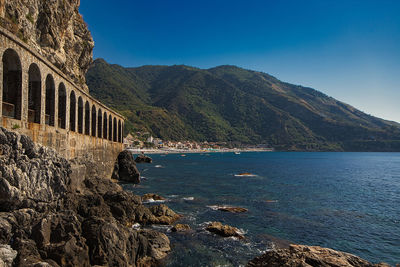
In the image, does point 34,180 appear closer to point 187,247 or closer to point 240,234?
point 187,247

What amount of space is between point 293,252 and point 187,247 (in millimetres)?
7595

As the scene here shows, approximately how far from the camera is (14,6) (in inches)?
961

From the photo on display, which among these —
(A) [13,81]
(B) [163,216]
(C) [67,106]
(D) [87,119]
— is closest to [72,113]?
(C) [67,106]

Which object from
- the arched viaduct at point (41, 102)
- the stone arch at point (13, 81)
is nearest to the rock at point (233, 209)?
the arched viaduct at point (41, 102)

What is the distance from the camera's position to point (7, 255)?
1012 cm

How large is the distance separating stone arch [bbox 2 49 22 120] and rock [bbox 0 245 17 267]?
944cm

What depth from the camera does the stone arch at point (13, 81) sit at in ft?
52.9

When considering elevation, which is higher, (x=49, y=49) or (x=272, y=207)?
(x=49, y=49)

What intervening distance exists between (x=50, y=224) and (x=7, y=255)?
2.54 m

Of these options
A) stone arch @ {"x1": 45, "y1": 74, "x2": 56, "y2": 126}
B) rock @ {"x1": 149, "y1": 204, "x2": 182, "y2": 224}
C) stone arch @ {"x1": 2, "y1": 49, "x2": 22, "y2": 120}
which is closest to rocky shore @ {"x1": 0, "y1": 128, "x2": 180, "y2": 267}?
stone arch @ {"x1": 2, "y1": 49, "x2": 22, "y2": 120}

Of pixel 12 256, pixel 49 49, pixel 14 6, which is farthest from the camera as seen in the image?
pixel 49 49

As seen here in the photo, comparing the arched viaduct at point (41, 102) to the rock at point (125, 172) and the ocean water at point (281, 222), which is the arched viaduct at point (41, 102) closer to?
the rock at point (125, 172)

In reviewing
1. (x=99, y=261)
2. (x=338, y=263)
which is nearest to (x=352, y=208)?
(x=338, y=263)

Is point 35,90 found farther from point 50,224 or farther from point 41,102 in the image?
point 50,224
